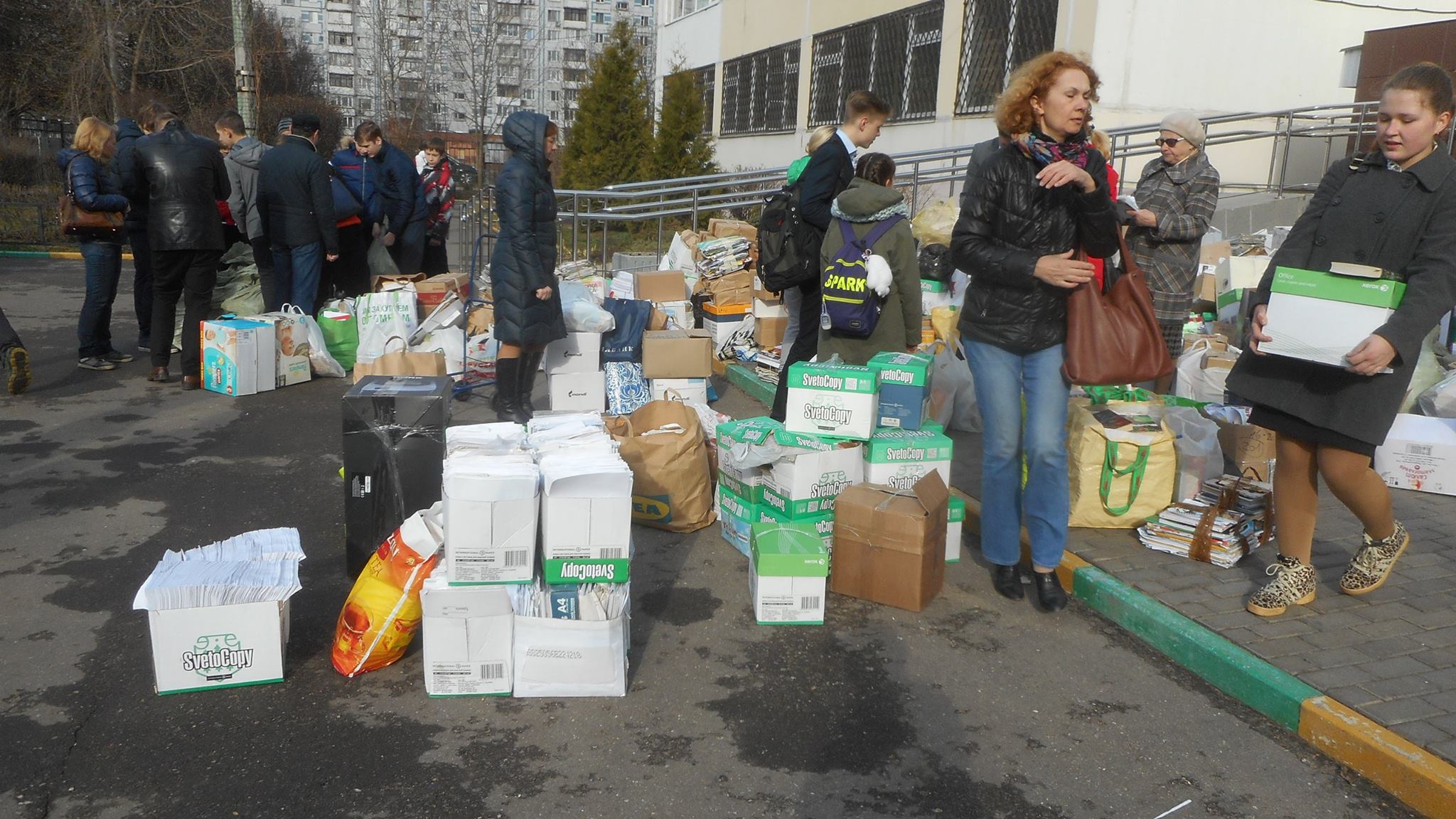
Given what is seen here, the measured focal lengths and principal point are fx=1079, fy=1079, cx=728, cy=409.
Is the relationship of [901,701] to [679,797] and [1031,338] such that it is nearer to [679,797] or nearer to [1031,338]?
[679,797]

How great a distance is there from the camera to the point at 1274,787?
314cm

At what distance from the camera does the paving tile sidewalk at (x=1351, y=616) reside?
347cm

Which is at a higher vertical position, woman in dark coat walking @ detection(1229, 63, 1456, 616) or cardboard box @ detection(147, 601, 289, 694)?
woman in dark coat walking @ detection(1229, 63, 1456, 616)

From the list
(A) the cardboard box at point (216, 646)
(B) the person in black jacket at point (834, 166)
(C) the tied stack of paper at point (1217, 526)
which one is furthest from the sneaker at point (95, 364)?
(C) the tied stack of paper at point (1217, 526)

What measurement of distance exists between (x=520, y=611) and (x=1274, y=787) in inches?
92.1

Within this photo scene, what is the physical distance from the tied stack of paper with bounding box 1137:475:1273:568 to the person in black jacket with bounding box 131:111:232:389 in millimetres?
6712

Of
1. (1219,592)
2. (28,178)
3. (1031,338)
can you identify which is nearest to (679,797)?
(1031,338)

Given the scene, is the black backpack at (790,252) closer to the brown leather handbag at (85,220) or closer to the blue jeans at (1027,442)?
the blue jeans at (1027,442)

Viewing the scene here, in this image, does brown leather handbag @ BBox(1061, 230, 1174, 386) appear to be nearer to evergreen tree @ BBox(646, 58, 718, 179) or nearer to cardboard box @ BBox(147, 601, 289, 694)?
cardboard box @ BBox(147, 601, 289, 694)

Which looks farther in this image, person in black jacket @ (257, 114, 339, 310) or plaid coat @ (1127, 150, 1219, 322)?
person in black jacket @ (257, 114, 339, 310)

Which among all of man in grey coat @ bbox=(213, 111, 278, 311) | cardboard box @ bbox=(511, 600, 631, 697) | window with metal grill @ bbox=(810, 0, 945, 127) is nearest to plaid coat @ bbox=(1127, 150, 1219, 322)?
cardboard box @ bbox=(511, 600, 631, 697)

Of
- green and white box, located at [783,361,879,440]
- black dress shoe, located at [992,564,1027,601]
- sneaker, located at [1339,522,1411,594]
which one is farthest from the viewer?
green and white box, located at [783,361,879,440]

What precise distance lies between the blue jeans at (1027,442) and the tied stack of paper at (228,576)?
2647mm

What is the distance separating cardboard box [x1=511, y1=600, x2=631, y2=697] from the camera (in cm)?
351
